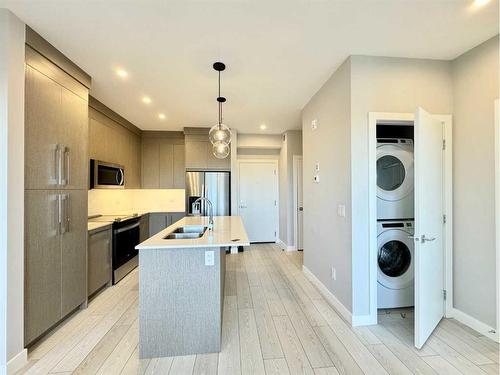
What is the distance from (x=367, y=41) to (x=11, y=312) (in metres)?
3.53

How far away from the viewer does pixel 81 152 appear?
2.64m

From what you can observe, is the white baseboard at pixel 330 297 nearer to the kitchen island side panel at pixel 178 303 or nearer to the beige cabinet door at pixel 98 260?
the kitchen island side panel at pixel 178 303

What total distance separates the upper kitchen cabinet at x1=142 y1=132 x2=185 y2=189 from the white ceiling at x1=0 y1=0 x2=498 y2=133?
82.1 inches

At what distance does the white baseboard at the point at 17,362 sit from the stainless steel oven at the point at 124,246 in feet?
5.00

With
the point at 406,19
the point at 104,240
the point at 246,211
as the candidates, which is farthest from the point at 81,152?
the point at 246,211

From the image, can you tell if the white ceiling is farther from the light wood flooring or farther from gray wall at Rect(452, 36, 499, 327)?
the light wood flooring

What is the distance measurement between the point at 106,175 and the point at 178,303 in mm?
2725

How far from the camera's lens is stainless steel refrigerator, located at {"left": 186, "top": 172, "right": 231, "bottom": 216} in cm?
486

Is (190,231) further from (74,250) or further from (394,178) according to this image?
(394,178)

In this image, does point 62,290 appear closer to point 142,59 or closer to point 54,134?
point 54,134

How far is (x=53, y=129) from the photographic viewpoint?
7.31 ft

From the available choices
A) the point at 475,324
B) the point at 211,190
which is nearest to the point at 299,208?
the point at 211,190

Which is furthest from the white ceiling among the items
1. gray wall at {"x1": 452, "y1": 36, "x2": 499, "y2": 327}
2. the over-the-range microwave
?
Result: the over-the-range microwave

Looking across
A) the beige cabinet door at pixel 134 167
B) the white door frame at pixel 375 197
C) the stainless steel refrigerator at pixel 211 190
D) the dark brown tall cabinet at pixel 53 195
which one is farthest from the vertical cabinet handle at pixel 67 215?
the white door frame at pixel 375 197
